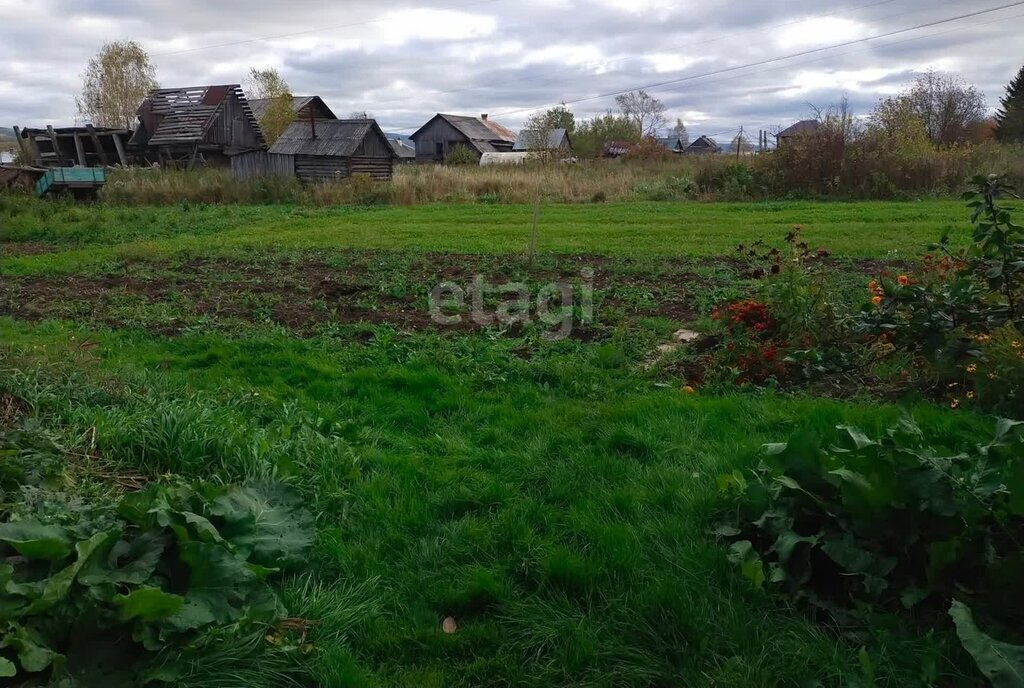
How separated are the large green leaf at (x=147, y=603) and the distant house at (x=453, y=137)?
59962mm

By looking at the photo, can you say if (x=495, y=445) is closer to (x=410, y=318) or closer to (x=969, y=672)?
(x=969, y=672)

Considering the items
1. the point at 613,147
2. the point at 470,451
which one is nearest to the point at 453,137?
the point at 613,147

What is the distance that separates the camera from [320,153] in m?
32.0

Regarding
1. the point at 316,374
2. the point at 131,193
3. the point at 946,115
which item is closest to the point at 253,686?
the point at 316,374

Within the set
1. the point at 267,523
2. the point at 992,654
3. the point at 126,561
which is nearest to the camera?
the point at 992,654

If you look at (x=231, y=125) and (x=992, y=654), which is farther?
(x=231, y=125)

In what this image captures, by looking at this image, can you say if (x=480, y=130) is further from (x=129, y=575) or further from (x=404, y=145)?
(x=129, y=575)

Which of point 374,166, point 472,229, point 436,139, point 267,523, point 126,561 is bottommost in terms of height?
point 267,523

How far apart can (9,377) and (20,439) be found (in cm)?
84

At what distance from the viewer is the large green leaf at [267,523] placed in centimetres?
285

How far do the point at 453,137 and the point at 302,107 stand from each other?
686 inches

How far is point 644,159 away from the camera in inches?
1427

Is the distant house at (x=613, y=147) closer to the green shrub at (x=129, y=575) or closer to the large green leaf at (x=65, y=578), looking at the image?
the green shrub at (x=129, y=575)

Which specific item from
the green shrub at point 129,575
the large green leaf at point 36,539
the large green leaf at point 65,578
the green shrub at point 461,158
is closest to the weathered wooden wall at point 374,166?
the green shrub at point 461,158
